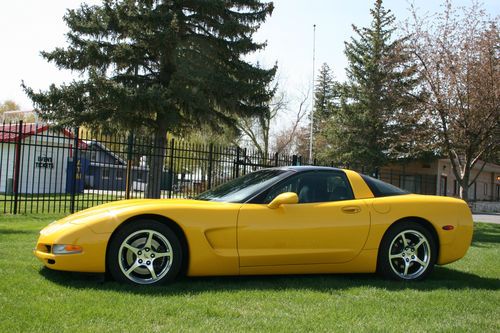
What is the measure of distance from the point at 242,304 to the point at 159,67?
47.9ft

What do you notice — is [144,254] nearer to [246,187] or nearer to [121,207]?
[121,207]

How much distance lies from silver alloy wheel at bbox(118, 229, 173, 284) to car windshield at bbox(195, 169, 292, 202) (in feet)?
3.01

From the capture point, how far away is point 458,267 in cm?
679

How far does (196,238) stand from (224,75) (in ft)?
43.0

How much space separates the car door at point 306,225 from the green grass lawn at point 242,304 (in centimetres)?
31

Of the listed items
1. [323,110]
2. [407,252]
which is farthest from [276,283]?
[323,110]

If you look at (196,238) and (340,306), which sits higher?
(196,238)

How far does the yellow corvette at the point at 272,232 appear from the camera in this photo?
15.2 feet

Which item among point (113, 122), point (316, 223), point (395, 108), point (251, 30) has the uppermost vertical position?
point (251, 30)

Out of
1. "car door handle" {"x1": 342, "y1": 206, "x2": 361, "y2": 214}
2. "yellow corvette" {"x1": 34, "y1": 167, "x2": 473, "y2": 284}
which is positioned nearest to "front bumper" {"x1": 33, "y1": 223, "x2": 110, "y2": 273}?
"yellow corvette" {"x1": 34, "y1": 167, "x2": 473, "y2": 284}

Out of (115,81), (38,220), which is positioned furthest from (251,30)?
(38,220)

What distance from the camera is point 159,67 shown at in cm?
1767

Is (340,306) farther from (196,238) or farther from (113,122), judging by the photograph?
(113,122)

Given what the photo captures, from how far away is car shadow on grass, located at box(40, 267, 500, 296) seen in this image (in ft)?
14.9
